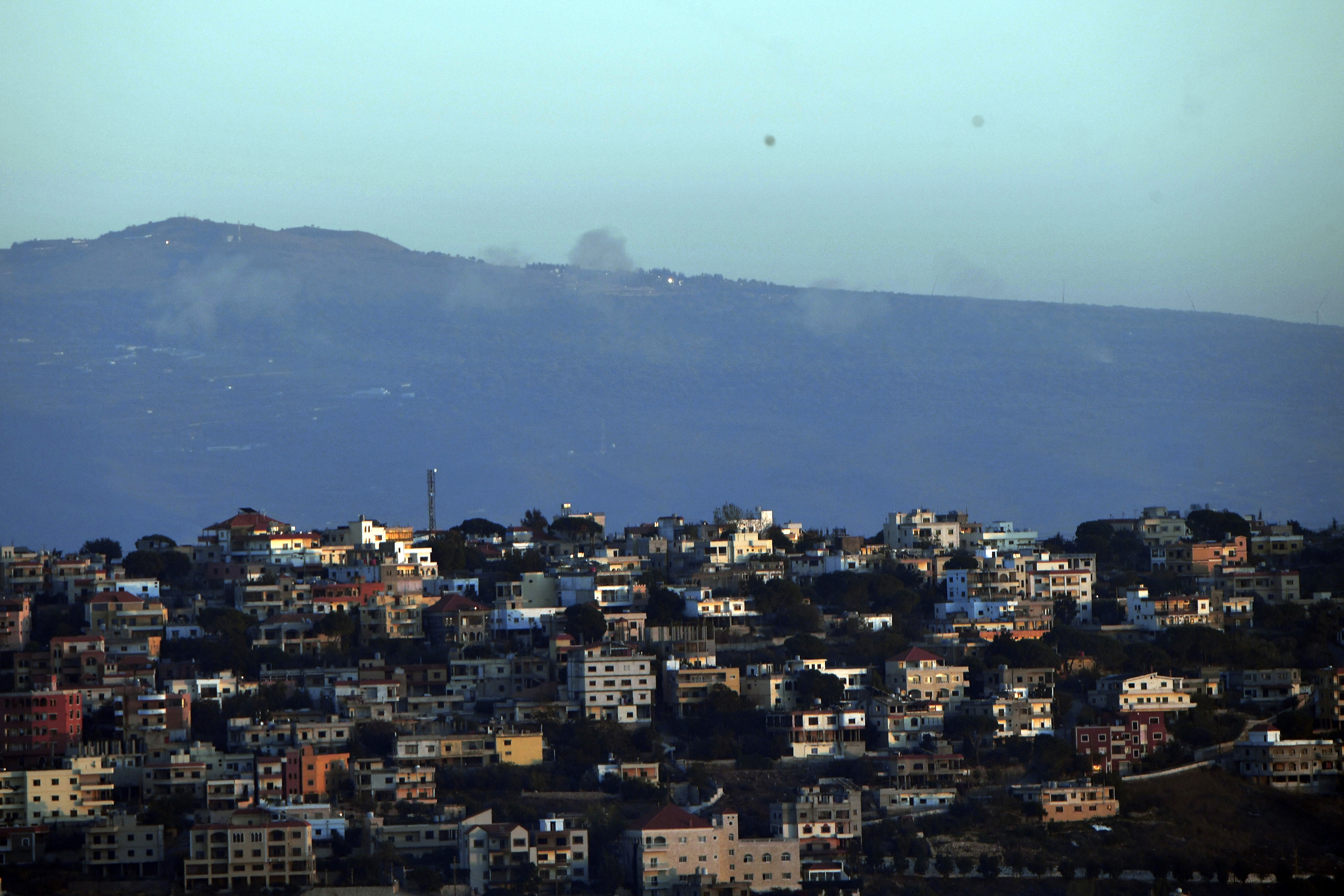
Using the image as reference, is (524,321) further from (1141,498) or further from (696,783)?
(696,783)

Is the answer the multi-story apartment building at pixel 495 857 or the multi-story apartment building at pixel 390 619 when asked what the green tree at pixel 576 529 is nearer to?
the multi-story apartment building at pixel 390 619

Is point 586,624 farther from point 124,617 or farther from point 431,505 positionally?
point 431,505

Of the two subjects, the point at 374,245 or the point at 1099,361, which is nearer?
the point at 1099,361

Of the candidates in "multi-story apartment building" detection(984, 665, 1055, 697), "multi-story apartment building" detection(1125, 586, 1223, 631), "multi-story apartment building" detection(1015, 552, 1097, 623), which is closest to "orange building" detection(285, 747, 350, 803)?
"multi-story apartment building" detection(984, 665, 1055, 697)

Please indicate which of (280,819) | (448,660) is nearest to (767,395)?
(448,660)

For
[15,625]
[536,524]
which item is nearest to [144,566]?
[15,625]
